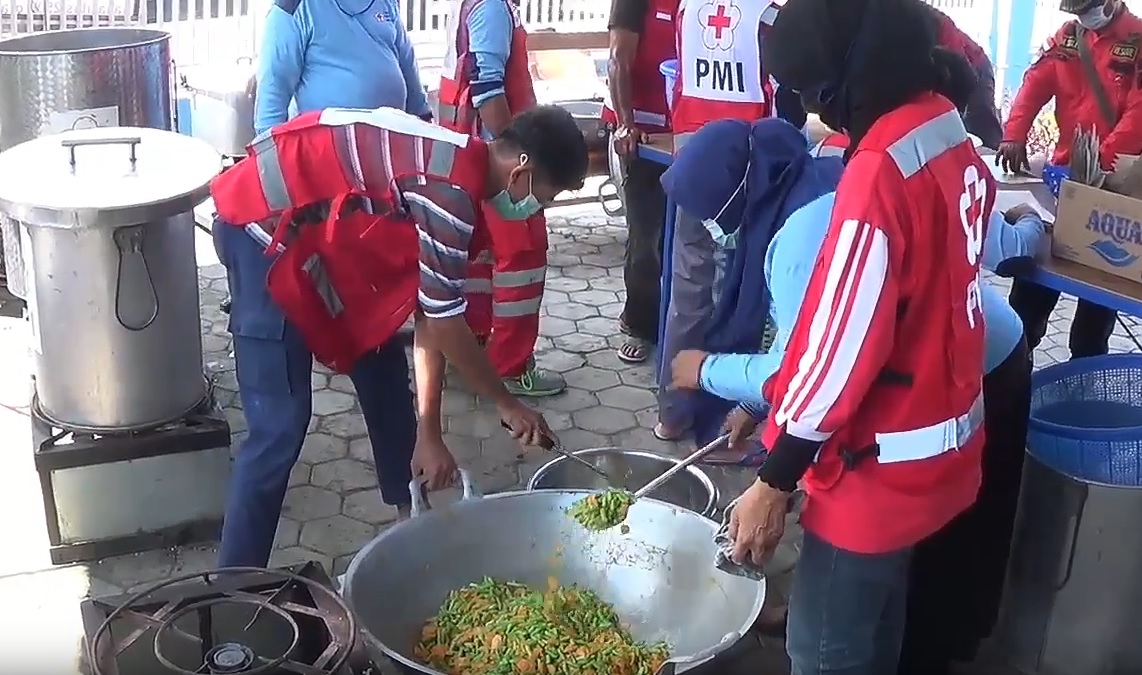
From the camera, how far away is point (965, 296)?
195cm

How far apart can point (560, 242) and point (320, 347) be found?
4047mm

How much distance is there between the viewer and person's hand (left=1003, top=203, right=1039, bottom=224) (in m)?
3.41

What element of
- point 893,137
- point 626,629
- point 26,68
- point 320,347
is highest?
point 893,137

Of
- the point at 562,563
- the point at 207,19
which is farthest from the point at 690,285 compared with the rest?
the point at 207,19

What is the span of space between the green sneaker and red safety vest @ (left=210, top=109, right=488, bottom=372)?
6.19 ft

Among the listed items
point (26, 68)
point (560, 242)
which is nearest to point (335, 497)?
point (26, 68)

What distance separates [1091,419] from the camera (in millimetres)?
3072

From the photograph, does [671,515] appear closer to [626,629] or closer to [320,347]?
[626,629]

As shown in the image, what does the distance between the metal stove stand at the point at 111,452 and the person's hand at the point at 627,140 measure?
78.3 inches

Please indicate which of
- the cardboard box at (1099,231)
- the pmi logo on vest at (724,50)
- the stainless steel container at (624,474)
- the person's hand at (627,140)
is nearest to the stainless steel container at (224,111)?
the person's hand at (627,140)

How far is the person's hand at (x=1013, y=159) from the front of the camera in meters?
4.19

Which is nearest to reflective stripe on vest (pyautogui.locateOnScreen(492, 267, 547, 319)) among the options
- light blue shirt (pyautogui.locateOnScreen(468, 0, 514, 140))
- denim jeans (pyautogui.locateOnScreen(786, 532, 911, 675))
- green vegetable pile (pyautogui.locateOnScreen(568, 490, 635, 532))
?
light blue shirt (pyautogui.locateOnScreen(468, 0, 514, 140))

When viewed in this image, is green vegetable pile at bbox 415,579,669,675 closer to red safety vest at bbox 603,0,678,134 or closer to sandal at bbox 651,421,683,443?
sandal at bbox 651,421,683,443

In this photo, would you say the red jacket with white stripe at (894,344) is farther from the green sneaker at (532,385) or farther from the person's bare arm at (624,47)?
the person's bare arm at (624,47)
